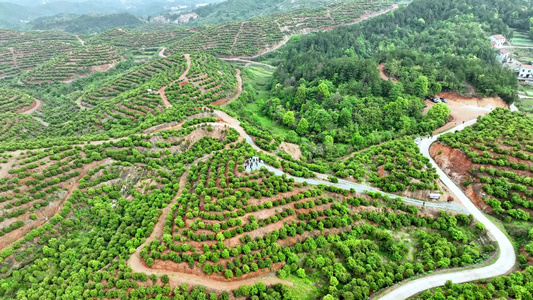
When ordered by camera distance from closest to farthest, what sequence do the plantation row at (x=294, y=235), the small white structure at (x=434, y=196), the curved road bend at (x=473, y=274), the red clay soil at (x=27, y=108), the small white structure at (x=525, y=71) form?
the curved road bend at (x=473, y=274) < the plantation row at (x=294, y=235) < the small white structure at (x=434, y=196) < the red clay soil at (x=27, y=108) < the small white structure at (x=525, y=71)

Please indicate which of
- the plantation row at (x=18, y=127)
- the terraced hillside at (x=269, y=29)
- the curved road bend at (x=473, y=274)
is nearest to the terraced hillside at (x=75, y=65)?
the terraced hillside at (x=269, y=29)

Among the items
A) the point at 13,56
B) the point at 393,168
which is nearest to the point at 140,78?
the point at 13,56

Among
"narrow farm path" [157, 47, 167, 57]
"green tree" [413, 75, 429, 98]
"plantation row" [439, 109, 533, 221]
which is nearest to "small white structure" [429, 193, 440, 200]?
"plantation row" [439, 109, 533, 221]

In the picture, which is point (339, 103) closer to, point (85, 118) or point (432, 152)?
point (432, 152)

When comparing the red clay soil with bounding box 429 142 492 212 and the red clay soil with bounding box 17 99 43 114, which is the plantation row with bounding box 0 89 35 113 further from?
the red clay soil with bounding box 429 142 492 212

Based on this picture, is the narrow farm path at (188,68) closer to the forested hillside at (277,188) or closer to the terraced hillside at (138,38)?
the forested hillside at (277,188)
